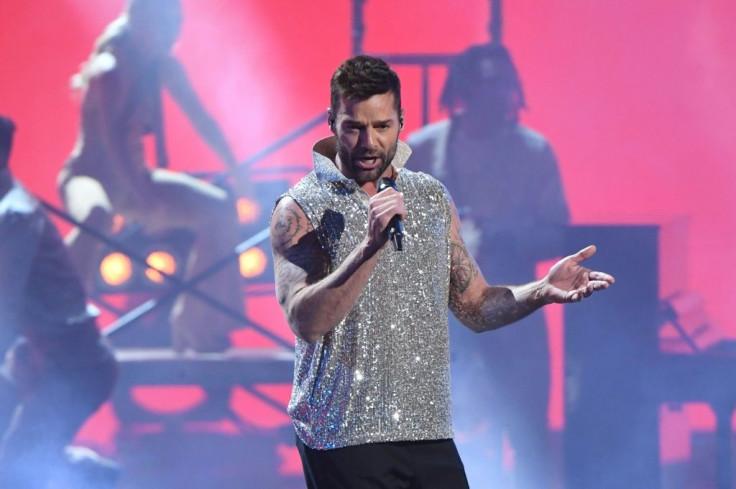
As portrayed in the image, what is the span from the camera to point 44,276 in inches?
150

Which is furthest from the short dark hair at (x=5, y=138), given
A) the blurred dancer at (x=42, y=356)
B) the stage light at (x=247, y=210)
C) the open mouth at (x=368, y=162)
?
the open mouth at (x=368, y=162)

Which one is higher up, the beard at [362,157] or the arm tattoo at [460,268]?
the beard at [362,157]

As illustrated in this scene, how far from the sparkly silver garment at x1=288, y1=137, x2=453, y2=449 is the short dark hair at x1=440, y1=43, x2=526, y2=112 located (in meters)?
2.05

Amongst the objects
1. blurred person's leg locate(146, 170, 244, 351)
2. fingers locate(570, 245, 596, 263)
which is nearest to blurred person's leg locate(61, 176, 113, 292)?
blurred person's leg locate(146, 170, 244, 351)

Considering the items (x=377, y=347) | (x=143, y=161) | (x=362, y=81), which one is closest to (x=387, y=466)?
(x=377, y=347)

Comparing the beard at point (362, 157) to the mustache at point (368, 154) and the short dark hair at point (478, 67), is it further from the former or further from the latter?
the short dark hair at point (478, 67)

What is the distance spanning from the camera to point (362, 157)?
6.06ft

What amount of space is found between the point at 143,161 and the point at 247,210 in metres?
0.48

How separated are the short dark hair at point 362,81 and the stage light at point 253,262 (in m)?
2.07

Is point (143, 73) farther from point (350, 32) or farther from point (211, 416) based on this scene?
point (211, 416)

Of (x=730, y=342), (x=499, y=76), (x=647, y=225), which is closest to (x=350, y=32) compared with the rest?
(x=499, y=76)

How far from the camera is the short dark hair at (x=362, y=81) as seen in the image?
5.99ft

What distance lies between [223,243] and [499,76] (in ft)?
4.40

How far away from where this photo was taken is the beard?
1839mm
